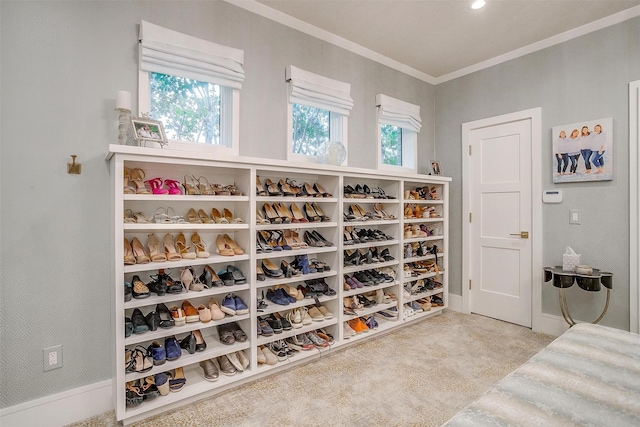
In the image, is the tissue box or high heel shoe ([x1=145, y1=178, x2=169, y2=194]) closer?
high heel shoe ([x1=145, y1=178, x2=169, y2=194])

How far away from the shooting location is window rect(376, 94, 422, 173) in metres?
3.63

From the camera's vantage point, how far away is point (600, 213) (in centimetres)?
295

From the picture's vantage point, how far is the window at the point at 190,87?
2160mm

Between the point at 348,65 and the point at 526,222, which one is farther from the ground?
the point at 348,65

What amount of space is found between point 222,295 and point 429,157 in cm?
318

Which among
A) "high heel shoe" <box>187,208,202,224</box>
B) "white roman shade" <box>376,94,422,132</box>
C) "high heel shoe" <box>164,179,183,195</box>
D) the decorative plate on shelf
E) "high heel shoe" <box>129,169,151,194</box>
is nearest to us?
"high heel shoe" <box>129,169,151,194</box>

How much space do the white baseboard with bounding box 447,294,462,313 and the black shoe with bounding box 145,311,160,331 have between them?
11.3 feet

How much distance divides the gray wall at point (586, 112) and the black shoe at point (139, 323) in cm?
368

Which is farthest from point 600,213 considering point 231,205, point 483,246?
point 231,205

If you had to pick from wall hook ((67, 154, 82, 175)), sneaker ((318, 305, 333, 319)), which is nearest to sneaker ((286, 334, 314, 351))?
sneaker ((318, 305, 333, 319))

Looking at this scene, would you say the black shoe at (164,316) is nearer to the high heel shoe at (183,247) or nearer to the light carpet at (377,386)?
the high heel shoe at (183,247)

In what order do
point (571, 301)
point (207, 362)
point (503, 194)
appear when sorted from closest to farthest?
point (207, 362), point (571, 301), point (503, 194)

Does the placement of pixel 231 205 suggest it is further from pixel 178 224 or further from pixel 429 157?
pixel 429 157

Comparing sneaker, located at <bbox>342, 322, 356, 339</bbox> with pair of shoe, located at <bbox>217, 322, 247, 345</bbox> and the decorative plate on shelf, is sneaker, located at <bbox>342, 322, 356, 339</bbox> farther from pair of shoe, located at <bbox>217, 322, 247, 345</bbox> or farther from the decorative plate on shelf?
the decorative plate on shelf
